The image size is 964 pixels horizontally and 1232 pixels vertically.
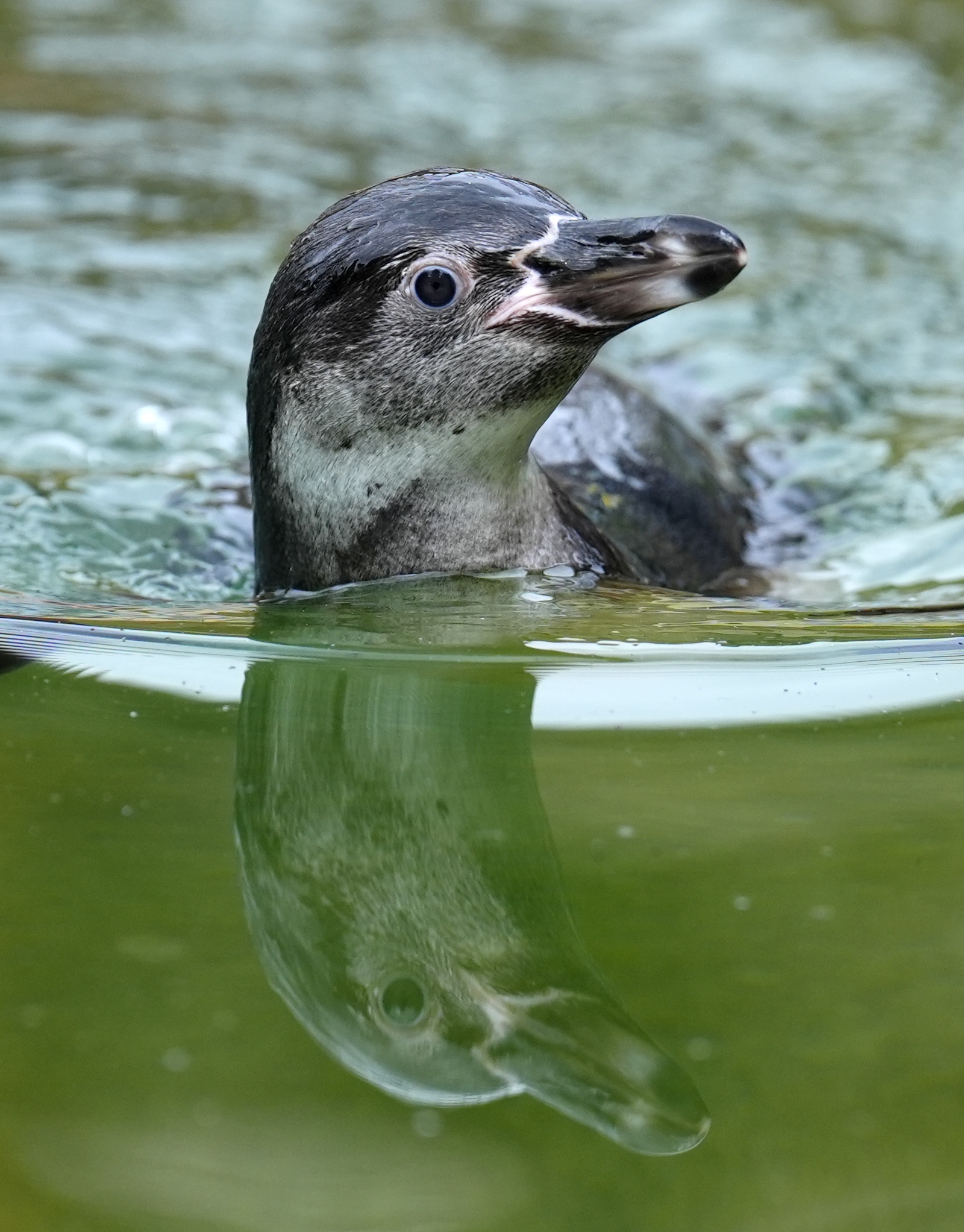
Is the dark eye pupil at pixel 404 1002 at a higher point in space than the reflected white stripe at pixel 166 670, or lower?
higher

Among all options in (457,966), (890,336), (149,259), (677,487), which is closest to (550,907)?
(457,966)

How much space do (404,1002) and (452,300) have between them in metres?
1.98

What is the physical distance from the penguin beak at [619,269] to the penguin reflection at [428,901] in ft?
3.05

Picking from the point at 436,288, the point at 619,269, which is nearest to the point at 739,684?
the point at 619,269

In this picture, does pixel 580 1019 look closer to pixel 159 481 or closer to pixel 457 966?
pixel 457 966

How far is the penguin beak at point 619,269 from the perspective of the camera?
10.4 ft

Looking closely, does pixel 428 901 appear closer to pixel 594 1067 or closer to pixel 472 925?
pixel 472 925

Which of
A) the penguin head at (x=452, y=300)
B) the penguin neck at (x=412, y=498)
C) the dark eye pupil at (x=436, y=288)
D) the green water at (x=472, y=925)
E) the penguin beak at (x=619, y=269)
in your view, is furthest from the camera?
the penguin neck at (x=412, y=498)

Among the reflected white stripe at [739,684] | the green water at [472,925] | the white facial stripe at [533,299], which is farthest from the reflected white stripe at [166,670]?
the white facial stripe at [533,299]

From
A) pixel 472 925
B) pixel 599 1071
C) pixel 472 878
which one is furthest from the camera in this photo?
pixel 472 878

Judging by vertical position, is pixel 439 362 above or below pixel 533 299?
below

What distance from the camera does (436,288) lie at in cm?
348

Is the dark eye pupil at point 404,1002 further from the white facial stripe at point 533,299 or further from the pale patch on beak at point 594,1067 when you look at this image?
the white facial stripe at point 533,299

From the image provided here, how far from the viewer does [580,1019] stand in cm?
178
